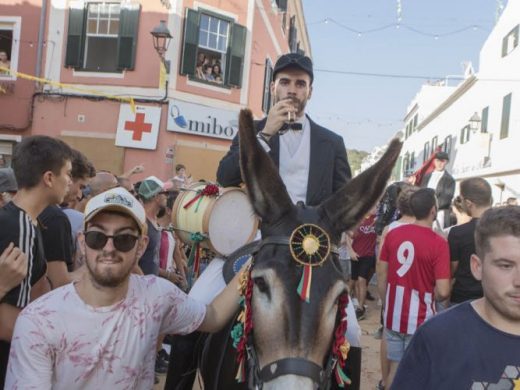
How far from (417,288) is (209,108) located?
40.5ft

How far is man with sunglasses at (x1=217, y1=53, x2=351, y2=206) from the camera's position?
338 centimetres

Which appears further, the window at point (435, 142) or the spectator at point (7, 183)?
the window at point (435, 142)

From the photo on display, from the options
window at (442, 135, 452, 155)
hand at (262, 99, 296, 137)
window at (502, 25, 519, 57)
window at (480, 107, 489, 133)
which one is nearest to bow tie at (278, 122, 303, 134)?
hand at (262, 99, 296, 137)

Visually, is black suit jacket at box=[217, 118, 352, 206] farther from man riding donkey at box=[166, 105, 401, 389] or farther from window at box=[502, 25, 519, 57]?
window at box=[502, 25, 519, 57]

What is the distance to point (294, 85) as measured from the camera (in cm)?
349

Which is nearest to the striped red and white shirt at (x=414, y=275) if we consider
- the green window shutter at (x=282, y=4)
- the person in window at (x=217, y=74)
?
the person in window at (x=217, y=74)

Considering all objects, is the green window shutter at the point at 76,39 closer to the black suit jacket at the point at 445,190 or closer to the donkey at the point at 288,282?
the black suit jacket at the point at 445,190

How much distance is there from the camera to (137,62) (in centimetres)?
1591

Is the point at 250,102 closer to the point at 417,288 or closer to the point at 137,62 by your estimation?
the point at 137,62

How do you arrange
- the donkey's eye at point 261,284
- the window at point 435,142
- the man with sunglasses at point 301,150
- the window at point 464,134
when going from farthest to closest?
the window at point 435,142 → the window at point 464,134 → the man with sunglasses at point 301,150 → the donkey's eye at point 261,284

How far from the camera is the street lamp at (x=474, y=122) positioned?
23.5 m

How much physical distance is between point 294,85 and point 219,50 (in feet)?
46.5

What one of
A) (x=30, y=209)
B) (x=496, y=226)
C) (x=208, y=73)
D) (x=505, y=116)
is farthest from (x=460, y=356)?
(x=505, y=116)

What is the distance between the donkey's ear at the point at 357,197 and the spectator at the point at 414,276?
108 inches
